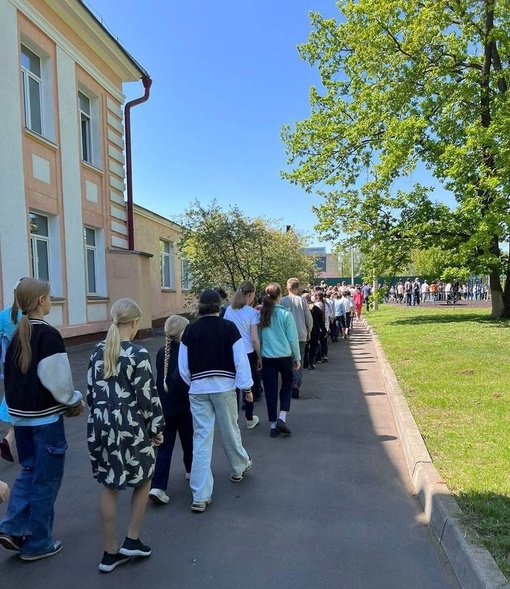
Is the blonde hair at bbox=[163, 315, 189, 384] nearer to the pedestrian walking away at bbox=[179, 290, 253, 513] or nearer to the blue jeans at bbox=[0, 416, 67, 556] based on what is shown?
the pedestrian walking away at bbox=[179, 290, 253, 513]

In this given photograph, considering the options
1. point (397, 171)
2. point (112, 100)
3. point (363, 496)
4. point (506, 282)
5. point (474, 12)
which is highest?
point (474, 12)

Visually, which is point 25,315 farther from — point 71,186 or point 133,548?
point 71,186

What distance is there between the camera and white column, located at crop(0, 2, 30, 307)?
31.4 ft

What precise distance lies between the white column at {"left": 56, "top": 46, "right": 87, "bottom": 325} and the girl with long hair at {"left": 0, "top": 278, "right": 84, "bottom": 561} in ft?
31.2

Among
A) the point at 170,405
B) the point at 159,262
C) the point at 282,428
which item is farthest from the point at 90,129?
the point at 170,405

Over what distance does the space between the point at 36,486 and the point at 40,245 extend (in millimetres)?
9631

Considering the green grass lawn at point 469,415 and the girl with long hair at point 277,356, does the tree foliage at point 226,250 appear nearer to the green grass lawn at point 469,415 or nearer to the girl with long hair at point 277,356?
the green grass lawn at point 469,415

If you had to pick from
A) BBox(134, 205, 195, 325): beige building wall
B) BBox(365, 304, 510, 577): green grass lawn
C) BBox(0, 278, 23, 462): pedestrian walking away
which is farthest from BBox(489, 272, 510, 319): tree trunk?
BBox(0, 278, 23, 462): pedestrian walking away

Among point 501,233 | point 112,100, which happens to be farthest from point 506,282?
point 112,100

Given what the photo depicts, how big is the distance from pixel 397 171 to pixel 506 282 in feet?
20.7

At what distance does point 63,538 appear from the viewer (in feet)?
10.9

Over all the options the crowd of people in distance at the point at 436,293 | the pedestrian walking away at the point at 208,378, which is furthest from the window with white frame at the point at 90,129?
the crowd of people in distance at the point at 436,293

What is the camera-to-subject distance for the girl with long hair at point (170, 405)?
153 inches

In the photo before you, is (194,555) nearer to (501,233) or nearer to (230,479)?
(230,479)
